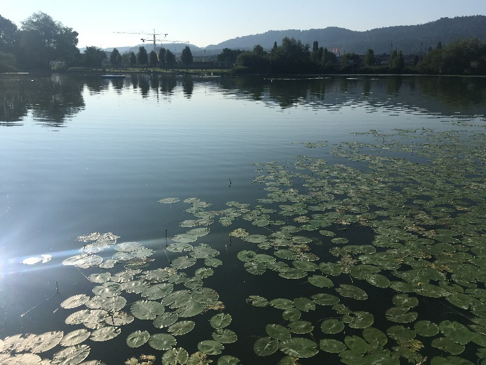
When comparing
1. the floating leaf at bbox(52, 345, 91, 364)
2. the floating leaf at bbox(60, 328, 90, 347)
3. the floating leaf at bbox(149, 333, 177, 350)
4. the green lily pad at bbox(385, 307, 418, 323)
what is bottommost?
the green lily pad at bbox(385, 307, 418, 323)

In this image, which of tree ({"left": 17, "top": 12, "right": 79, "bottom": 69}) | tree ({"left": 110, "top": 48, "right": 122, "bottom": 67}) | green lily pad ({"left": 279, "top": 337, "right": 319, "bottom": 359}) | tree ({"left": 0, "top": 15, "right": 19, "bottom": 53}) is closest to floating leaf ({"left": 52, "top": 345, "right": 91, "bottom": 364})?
green lily pad ({"left": 279, "top": 337, "right": 319, "bottom": 359})

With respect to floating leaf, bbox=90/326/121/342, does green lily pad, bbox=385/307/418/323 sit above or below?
below

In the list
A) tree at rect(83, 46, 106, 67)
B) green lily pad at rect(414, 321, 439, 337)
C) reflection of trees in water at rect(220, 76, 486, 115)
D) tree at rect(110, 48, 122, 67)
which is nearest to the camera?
green lily pad at rect(414, 321, 439, 337)

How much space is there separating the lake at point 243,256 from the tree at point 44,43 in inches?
5410

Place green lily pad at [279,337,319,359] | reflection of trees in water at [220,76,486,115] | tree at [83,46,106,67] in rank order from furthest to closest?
→ tree at [83,46,106,67]
reflection of trees in water at [220,76,486,115]
green lily pad at [279,337,319,359]

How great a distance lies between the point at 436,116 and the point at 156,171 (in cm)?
2520

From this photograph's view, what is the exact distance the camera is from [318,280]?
21.3 ft

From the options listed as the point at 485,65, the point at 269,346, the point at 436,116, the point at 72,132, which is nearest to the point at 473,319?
the point at 269,346

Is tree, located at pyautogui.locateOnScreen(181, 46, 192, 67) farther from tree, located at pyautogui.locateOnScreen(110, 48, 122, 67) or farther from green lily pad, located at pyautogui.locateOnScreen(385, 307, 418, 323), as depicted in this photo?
green lily pad, located at pyautogui.locateOnScreen(385, 307, 418, 323)

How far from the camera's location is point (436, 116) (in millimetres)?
28328

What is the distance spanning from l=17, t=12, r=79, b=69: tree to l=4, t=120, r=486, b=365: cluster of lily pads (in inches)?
5833

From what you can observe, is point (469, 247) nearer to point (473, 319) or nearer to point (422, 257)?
point (422, 257)

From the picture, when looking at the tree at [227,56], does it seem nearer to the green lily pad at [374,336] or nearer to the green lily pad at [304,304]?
the green lily pad at [304,304]

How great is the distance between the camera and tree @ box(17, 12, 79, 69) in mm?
127250
